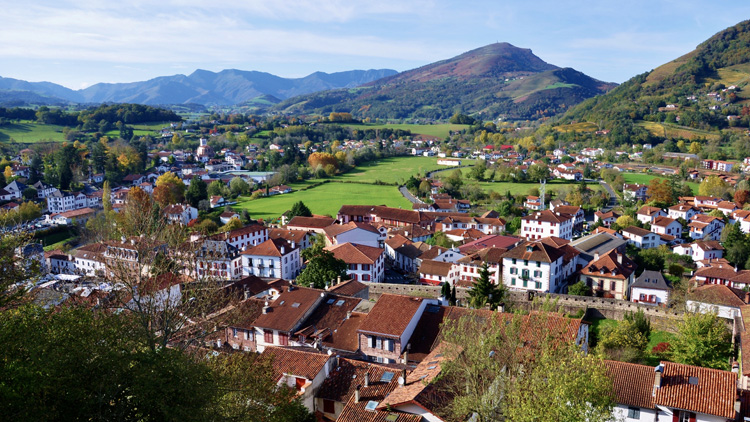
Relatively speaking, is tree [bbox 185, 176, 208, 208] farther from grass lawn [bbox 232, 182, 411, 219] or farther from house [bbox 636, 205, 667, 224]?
house [bbox 636, 205, 667, 224]

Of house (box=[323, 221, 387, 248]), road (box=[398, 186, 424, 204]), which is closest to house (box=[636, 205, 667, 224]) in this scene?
road (box=[398, 186, 424, 204])

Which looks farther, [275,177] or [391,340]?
[275,177]

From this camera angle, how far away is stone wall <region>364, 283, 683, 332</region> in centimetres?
3152

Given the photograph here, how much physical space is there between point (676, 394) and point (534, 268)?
22.4 m

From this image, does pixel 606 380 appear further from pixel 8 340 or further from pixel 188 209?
pixel 188 209

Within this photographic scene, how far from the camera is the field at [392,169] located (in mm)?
103181

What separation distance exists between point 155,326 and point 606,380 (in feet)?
46.3

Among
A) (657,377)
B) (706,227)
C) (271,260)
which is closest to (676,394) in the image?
(657,377)

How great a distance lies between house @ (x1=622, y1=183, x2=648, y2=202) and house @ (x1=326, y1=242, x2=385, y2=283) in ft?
165

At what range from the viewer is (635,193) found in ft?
260

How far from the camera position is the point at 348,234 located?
52938 mm

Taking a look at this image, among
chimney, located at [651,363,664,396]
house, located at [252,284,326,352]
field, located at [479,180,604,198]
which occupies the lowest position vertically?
field, located at [479,180,604,198]

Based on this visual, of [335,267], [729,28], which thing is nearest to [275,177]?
[335,267]

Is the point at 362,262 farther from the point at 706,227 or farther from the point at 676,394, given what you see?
the point at 706,227
